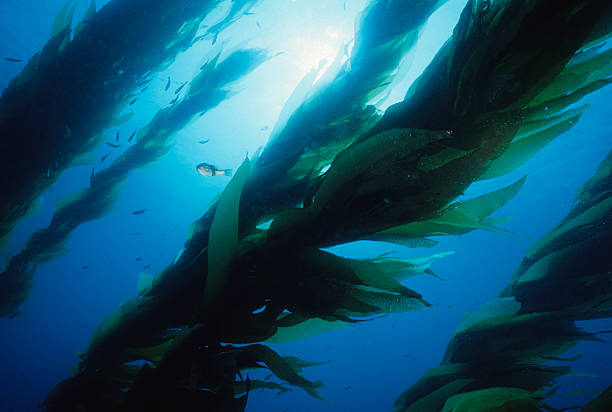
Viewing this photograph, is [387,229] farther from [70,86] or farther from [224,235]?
[70,86]

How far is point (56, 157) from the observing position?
2.52m

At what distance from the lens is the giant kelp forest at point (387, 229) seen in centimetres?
77

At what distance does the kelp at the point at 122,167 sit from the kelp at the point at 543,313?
2.91 m

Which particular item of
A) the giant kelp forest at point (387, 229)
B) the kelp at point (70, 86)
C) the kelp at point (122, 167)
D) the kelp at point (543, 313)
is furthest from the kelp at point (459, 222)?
the kelp at point (70, 86)

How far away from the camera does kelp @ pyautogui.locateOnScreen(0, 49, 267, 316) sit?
2.98 meters

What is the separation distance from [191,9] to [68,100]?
1.42 meters

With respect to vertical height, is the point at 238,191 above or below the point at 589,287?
above

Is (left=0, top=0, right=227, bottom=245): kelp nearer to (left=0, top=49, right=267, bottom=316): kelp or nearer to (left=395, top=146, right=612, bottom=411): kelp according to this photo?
(left=0, top=49, right=267, bottom=316): kelp

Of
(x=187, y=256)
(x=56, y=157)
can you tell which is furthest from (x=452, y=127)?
(x=56, y=157)

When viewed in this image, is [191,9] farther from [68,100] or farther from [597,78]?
[597,78]

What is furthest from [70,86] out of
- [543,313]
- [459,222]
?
[543,313]

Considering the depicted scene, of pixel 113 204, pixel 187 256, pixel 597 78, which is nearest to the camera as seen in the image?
pixel 597 78

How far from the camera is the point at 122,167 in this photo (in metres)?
3.26

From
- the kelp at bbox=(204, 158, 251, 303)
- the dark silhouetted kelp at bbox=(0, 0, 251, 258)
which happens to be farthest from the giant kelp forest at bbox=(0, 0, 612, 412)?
the dark silhouetted kelp at bbox=(0, 0, 251, 258)
